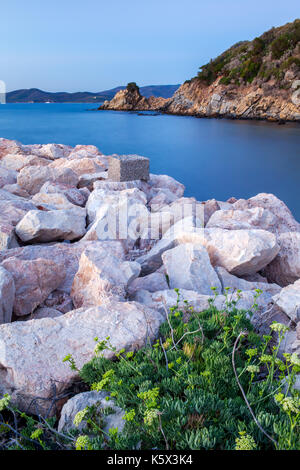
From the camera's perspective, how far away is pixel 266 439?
1.80m

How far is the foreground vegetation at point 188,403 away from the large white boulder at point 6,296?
3.13ft

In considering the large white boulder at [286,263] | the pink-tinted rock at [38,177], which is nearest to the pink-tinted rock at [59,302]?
the large white boulder at [286,263]

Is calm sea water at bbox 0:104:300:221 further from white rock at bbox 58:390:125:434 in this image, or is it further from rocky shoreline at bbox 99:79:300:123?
rocky shoreline at bbox 99:79:300:123

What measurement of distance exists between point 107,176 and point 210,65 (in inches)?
2539

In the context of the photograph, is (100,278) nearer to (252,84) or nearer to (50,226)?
(50,226)

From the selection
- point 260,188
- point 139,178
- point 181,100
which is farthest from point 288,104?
point 139,178

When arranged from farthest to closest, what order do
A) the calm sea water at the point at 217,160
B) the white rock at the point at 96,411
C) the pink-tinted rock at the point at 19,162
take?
the calm sea water at the point at 217,160, the pink-tinted rock at the point at 19,162, the white rock at the point at 96,411

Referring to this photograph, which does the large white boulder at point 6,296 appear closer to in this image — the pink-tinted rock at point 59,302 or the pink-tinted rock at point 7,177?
the pink-tinted rock at point 59,302

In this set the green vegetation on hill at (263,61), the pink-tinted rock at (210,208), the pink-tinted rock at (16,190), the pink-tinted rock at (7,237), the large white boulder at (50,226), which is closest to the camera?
the pink-tinted rock at (7,237)

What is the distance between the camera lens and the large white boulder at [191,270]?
12.5 feet

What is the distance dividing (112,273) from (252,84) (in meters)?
55.2

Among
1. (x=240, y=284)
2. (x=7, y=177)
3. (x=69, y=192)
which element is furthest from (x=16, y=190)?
(x=240, y=284)

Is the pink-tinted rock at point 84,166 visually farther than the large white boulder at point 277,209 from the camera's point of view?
Yes

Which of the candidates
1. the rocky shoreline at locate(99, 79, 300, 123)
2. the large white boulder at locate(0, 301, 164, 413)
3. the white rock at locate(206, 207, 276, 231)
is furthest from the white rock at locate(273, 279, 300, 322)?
the rocky shoreline at locate(99, 79, 300, 123)
